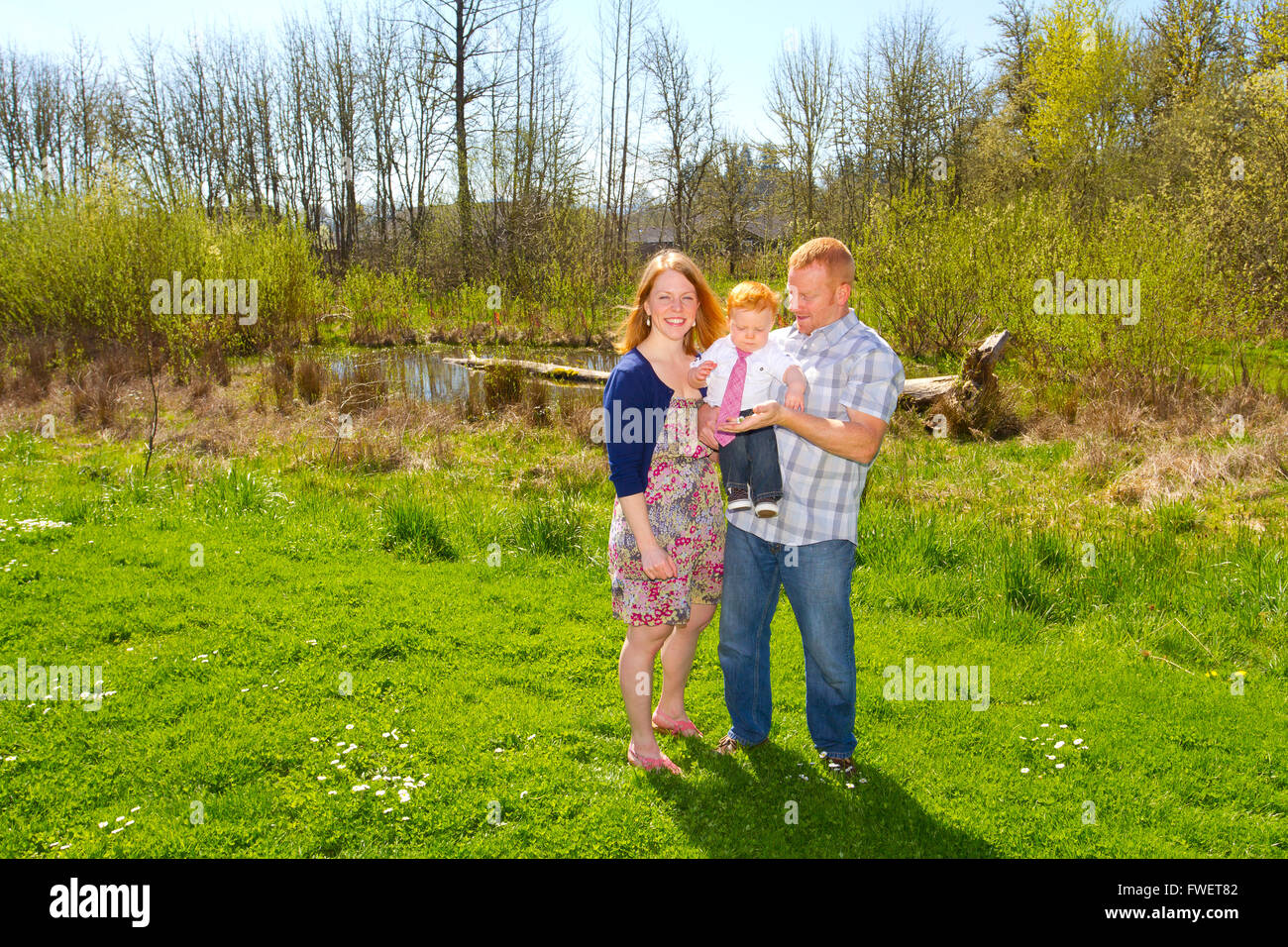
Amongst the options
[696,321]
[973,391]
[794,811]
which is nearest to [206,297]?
[973,391]

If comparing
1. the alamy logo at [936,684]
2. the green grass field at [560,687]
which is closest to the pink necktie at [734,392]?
the green grass field at [560,687]

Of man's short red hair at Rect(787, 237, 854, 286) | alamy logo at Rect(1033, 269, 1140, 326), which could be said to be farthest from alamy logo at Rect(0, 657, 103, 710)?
alamy logo at Rect(1033, 269, 1140, 326)

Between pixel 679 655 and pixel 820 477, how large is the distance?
101 centimetres

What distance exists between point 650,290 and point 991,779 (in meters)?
2.53

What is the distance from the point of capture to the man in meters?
3.13

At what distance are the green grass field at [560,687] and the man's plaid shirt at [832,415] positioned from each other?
1141 mm

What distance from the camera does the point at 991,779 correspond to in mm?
3596

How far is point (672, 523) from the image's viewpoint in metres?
3.36

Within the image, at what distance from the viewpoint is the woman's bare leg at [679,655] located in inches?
140

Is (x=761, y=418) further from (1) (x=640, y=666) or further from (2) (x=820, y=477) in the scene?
(1) (x=640, y=666)

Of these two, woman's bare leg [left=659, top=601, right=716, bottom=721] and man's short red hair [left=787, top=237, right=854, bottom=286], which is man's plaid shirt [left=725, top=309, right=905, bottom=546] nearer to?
man's short red hair [left=787, top=237, right=854, bottom=286]

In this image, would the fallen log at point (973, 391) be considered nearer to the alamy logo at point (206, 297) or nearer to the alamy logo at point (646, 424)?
the alamy logo at point (646, 424)
